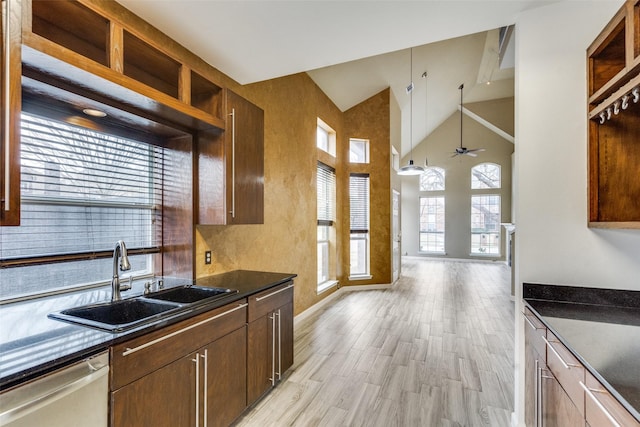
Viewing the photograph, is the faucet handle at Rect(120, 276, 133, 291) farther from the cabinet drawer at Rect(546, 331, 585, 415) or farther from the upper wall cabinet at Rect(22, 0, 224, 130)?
the cabinet drawer at Rect(546, 331, 585, 415)

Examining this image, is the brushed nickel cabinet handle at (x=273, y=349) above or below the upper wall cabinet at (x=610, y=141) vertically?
below

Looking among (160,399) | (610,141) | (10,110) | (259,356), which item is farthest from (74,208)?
(610,141)

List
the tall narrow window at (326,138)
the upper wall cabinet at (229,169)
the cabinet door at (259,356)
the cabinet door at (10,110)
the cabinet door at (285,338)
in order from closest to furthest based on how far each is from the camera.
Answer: the cabinet door at (10,110), the cabinet door at (259,356), the upper wall cabinet at (229,169), the cabinet door at (285,338), the tall narrow window at (326,138)

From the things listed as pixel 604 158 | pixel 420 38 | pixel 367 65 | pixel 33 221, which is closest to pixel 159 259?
pixel 33 221

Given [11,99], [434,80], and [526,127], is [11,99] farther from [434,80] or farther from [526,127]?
[434,80]

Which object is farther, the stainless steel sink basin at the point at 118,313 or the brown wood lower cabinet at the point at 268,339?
the brown wood lower cabinet at the point at 268,339

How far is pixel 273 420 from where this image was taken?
2.17 metres

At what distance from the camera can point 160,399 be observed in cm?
150

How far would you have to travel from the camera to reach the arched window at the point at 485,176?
31.9 ft

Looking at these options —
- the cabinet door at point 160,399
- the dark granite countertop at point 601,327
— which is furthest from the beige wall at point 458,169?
the cabinet door at point 160,399

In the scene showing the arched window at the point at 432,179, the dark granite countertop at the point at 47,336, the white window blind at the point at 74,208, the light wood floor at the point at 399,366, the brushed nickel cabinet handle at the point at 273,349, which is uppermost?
the arched window at the point at 432,179

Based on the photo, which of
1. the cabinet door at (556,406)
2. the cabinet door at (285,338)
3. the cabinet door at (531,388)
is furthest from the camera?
the cabinet door at (285,338)

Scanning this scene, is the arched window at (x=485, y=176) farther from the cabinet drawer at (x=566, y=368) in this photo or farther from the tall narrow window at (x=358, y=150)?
the cabinet drawer at (x=566, y=368)

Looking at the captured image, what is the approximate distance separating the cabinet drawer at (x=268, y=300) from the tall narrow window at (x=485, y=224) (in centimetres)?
902
